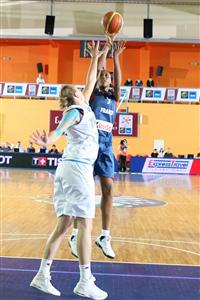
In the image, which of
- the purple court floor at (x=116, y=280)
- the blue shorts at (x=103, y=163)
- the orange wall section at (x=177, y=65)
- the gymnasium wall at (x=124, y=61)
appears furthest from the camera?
the orange wall section at (x=177, y=65)

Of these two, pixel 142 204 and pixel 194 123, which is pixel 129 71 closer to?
pixel 194 123

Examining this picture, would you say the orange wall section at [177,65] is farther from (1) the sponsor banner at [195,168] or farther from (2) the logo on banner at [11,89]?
(2) the logo on banner at [11,89]

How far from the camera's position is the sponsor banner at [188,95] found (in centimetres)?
2183

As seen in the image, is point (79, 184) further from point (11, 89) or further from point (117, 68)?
point (11, 89)

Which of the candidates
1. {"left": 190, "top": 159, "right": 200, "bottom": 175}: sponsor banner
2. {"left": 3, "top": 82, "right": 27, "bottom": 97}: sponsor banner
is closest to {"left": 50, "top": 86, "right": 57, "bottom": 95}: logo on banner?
{"left": 3, "top": 82, "right": 27, "bottom": 97}: sponsor banner

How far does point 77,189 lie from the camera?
373cm

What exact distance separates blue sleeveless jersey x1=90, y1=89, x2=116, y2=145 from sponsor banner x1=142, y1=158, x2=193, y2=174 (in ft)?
49.0

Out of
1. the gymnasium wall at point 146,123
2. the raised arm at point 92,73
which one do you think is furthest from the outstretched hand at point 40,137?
the gymnasium wall at point 146,123

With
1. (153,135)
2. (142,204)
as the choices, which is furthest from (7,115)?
(142,204)

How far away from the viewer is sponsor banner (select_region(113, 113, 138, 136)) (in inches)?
873

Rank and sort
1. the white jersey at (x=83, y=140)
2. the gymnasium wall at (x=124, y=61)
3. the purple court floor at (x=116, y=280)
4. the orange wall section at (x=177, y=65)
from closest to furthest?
the white jersey at (x=83, y=140)
the purple court floor at (x=116, y=280)
the gymnasium wall at (x=124, y=61)
the orange wall section at (x=177, y=65)

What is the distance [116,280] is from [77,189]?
1273 mm

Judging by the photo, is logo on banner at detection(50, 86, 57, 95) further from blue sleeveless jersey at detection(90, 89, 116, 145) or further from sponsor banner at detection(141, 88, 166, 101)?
blue sleeveless jersey at detection(90, 89, 116, 145)

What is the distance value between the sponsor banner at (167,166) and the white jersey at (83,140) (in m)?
15.8
